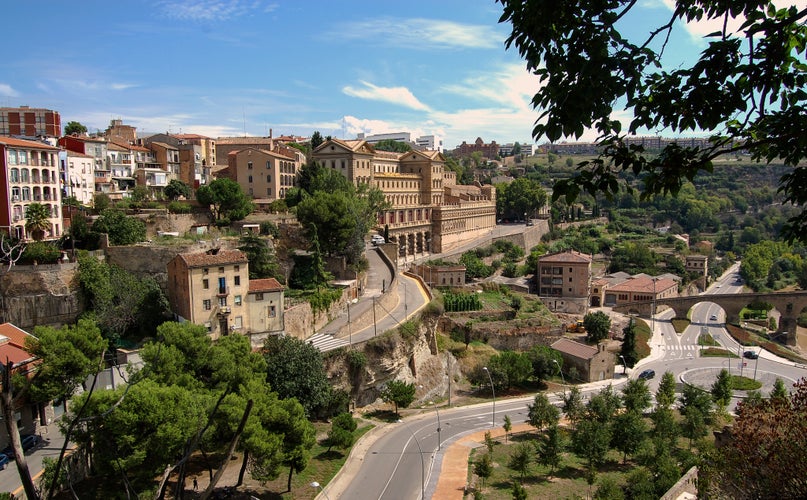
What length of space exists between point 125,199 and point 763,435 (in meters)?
42.8

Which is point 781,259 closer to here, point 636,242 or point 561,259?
point 636,242

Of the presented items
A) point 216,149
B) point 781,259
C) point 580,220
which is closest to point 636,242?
point 580,220

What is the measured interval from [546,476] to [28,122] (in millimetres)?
50902

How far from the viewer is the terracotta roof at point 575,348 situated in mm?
47884

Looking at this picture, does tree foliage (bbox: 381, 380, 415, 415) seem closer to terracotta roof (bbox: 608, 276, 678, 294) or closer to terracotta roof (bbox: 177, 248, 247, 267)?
terracotta roof (bbox: 177, 248, 247, 267)

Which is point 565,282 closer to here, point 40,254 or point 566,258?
point 566,258

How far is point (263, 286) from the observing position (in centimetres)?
3275

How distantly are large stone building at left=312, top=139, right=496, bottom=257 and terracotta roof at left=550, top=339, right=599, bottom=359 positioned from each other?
806 inches

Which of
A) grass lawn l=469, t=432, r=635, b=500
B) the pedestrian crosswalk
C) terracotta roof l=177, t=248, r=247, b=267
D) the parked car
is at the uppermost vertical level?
terracotta roof l=177, t=248, r=247, b=267

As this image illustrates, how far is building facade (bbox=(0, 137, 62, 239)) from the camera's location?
33688 mm

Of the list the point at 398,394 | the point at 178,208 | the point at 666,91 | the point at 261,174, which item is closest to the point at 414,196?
the point at 261,174

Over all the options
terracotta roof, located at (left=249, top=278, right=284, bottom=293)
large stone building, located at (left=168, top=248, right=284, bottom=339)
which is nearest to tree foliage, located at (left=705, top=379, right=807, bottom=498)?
terracotta roof, located at (left=249, top=278, right=284, bottom=293)

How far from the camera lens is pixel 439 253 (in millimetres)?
71875

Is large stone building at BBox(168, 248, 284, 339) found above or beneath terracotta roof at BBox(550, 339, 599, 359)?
above
